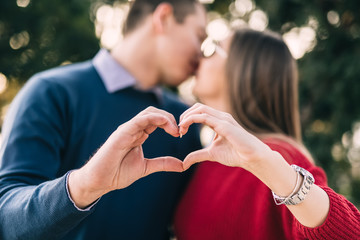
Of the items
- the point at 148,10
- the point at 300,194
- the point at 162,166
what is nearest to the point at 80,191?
the point at 162,166

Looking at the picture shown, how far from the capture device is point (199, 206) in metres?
2.11

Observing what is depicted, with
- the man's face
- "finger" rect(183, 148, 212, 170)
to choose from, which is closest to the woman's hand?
"finger" rect(183, 148, 212, 170)

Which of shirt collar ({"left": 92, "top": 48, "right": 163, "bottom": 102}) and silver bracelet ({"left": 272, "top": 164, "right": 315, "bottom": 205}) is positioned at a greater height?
shirt collar ({"left": 92, "top": 48, "right": 163, "bottom": 102})

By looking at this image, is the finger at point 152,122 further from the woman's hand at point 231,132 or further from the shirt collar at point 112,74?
the shirt collar at point 112,74

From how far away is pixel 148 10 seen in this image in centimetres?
283

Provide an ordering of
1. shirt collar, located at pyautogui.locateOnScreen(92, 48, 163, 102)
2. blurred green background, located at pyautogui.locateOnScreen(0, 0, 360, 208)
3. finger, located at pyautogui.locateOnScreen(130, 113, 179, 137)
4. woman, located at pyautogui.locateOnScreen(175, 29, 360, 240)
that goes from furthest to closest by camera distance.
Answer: blurred green background, located at pyautogui.locateOnScreen(0, 0, 360, 208), shirt collar, located at pyautogui.locateOnScreen(92, 48, 163, 102), woman, located at pyautogui.locateOnScreen(175, 29, 360, 240), finger, located at pyautogui.locateOnScreen(130, 113, 179, 137)

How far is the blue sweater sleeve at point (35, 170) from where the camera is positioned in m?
1.33

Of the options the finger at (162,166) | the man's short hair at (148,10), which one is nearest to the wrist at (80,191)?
the finger at (162,166)

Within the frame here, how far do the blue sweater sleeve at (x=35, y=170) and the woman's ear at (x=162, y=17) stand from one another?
106 centimetres

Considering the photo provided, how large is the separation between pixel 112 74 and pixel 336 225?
1657 mm

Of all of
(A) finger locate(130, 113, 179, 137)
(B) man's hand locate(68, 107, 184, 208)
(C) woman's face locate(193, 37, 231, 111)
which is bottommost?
(C) woman's face locate(193, 37, 231, 111)

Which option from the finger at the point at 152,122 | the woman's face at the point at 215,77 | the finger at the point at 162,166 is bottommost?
the woman's face at the point at 215,77

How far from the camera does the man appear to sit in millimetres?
1289

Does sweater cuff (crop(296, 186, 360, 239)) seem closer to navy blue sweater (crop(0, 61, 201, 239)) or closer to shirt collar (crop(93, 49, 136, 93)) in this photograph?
navy blue sweater (crop(0, 61, 201, 239))
